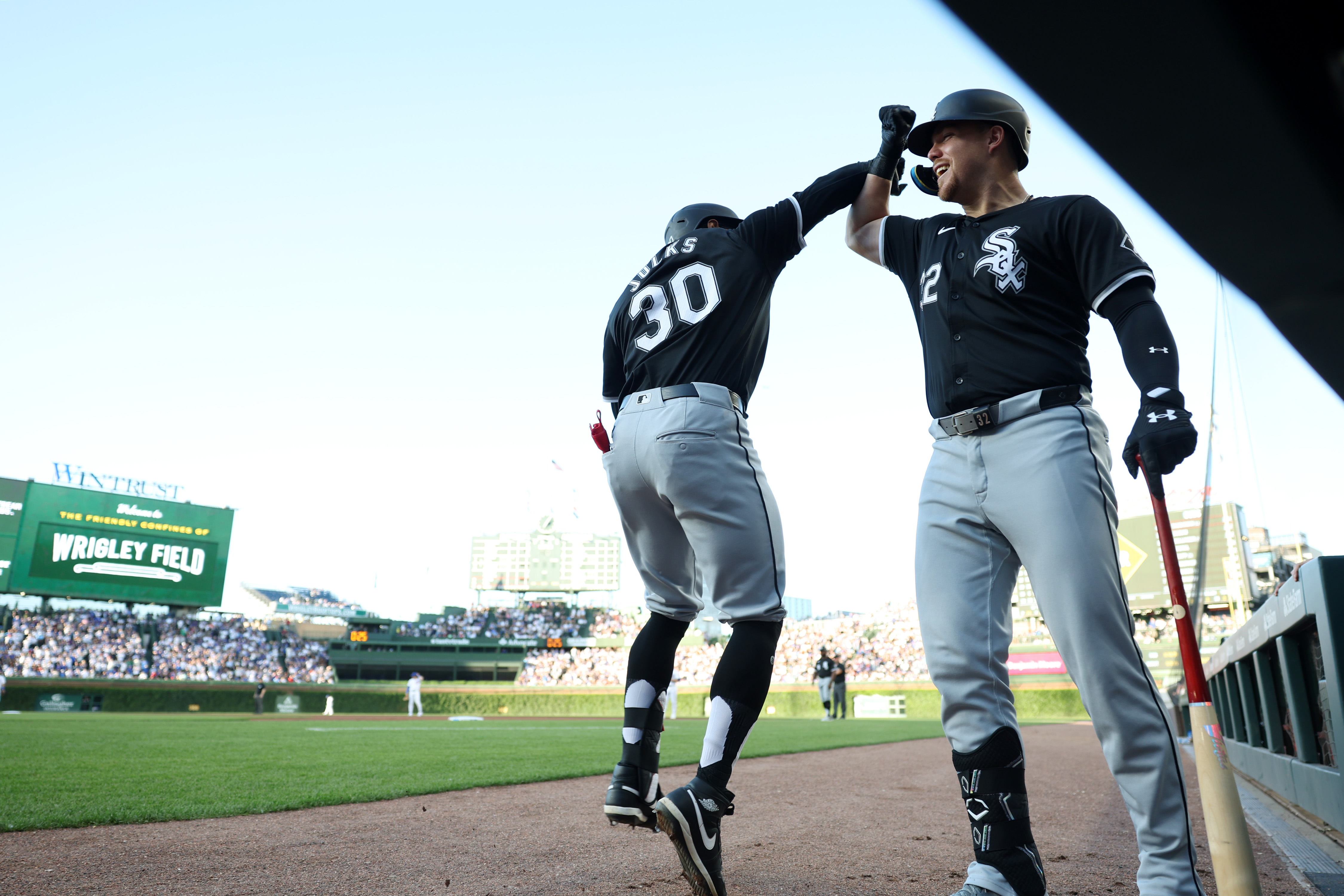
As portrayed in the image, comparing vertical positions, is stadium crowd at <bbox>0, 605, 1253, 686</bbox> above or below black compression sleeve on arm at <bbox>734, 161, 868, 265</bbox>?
below

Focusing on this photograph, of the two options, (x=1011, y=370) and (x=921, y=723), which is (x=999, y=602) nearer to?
(x=1011, y=370)

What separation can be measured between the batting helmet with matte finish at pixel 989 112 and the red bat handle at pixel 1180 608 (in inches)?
41.0

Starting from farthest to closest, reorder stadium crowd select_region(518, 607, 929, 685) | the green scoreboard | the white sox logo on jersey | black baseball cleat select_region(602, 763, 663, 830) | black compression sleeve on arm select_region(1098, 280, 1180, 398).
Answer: stadium crowd select_region(518, 607, 929, 685)
the green scoreboard
black baseball cleat select_region(602, 763, 663, 830)
the white sox logo on jersey
black compression sleeve on arm select_region(1098, 280, 1180, 398)

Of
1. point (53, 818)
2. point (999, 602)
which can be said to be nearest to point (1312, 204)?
point (999, 602)

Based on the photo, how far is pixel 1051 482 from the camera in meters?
1.90

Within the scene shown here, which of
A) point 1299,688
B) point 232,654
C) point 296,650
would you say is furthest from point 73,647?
point 1299,688

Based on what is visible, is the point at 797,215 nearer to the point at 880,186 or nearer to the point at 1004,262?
the point at 880,186

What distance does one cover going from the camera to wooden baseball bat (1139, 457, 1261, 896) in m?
1.59

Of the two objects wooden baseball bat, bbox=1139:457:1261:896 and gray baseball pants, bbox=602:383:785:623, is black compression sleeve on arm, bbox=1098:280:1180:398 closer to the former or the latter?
wooden baseball bat, bbox=1139:457:1261:896

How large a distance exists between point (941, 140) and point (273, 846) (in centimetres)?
316

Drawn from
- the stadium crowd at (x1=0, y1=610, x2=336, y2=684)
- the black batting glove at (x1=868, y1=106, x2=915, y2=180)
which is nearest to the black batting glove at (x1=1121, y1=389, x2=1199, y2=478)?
the black batting glove at (x1=868, y1=106, x2=915, y2=180)

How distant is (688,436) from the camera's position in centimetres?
258

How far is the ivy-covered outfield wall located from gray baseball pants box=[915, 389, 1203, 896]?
1006 inches

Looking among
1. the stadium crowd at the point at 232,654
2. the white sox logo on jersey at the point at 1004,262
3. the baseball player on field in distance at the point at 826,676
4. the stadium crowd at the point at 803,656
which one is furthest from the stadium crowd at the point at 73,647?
the white sox logo on jersey at the point at 1004,262
